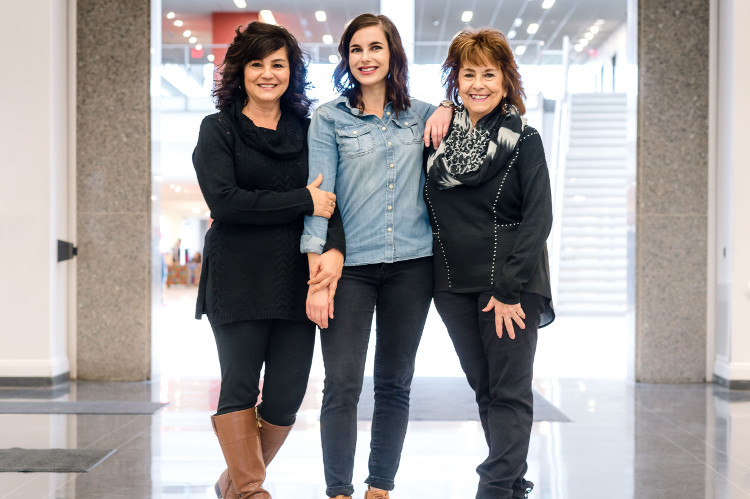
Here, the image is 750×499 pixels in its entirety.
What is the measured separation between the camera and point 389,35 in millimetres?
2234

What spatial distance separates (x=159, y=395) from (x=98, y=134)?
66.8 inches

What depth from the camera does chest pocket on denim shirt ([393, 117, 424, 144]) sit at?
2264 mm

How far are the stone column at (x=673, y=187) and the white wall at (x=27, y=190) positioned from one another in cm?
362

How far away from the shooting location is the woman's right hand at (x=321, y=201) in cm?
218

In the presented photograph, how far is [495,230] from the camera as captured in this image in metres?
2.17

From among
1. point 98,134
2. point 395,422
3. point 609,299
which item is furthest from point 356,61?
point 609,299

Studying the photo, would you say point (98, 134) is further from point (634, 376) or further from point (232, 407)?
point (634, 376)

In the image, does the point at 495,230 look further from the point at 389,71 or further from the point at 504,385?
the point at 389,71

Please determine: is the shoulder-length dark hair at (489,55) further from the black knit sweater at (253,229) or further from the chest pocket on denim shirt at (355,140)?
the black knit sweater at (253,229)

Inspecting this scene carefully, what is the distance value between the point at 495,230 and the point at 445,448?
1.40 m

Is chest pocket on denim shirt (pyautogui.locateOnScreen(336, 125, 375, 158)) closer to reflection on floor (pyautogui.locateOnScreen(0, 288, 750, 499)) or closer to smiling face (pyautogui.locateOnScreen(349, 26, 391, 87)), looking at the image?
smiling face (pyautogui.locateOnScreen(349, 26, 391, 87))

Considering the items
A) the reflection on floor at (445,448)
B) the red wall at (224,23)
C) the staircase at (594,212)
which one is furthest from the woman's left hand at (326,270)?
the red wall at (224,23)

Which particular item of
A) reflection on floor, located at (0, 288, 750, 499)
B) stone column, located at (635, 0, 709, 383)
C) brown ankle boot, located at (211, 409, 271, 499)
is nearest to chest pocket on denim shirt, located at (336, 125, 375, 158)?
brown ankle boot, located at (211, 409, 271, 499)

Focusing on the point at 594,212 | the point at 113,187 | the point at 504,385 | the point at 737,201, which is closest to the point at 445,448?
Result: the point at 504,385
